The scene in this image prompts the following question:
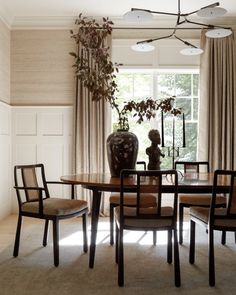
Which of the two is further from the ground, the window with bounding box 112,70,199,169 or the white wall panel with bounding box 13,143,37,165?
the window with bounding box 112,70,199,169

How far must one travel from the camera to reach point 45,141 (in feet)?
17.3

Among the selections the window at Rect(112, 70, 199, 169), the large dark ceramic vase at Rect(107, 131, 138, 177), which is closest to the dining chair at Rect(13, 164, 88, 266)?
the large dark ceramic vase at Rect(107, 131, 138, 177)

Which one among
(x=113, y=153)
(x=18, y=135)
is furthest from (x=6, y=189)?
(x=113, y=153)

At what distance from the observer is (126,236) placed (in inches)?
154

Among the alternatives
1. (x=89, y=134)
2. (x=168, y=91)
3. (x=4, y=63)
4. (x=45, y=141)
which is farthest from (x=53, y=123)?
(x=168, y=91)

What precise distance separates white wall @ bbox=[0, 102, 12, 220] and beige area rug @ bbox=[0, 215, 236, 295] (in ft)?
3.78

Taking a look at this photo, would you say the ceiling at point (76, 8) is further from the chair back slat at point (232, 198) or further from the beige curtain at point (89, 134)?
the chair back slat at point (232, 198)

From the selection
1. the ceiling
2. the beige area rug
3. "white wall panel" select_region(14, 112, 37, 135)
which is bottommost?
the beige area rug

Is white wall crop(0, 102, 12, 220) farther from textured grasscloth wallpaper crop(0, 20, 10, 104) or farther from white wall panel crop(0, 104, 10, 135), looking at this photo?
textured grasscloth wallpaper crop(0, 20, 10, 104)

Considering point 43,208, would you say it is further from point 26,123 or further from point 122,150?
point 26,123

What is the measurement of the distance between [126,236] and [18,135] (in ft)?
7.78

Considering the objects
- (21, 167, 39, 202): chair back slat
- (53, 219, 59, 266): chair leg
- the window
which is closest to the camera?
(53, 219, 59, 266): chair leg

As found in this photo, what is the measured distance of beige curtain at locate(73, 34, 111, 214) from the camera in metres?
5.12

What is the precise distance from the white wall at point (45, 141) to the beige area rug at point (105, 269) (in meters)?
1.51
